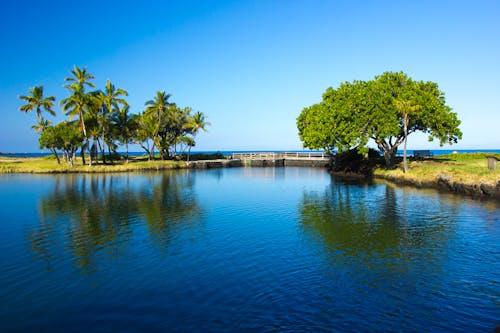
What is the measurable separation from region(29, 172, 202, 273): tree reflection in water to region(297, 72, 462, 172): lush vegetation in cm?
2384

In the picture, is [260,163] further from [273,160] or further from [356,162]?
[356,162]

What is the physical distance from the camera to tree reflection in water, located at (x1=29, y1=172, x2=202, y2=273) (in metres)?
16.6

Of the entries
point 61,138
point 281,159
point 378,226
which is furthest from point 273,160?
point 378,226

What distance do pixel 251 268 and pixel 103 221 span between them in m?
13.3

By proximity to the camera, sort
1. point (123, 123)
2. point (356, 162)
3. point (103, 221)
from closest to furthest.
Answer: point (103, 221) < point (356, 162) < point (123, 123)

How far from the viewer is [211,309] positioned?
10609 mm

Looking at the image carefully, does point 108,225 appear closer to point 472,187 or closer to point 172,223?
point 172,223

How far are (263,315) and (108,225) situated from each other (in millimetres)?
14995

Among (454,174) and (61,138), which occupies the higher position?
(61,138)

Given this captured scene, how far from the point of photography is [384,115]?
45.0 metres

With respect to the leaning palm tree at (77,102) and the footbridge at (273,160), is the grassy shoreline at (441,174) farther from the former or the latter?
the footbridge at (273,160)

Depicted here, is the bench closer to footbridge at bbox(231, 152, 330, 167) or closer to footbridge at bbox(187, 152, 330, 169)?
footbridge at bbox(187, 152, 330, 169)

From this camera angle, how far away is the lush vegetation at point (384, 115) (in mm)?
43469

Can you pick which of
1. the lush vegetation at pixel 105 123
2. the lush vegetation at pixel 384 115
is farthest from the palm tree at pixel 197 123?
the lush vegetation at pixel 384 115
